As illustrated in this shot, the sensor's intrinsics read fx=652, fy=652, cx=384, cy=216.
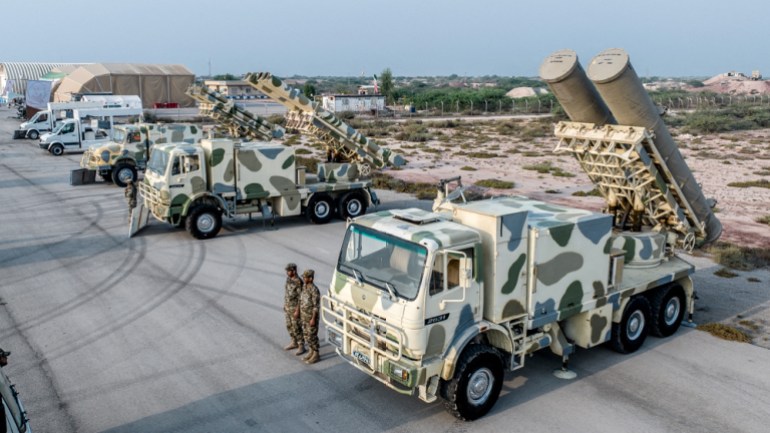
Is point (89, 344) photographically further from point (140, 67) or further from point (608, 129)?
point (140, 67)

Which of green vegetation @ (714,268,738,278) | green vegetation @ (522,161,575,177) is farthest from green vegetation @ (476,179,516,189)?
green vegetation @ (714,268,738,278)

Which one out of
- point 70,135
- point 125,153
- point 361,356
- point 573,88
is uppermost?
point 573,88

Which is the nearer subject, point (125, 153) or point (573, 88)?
point (573, 88)

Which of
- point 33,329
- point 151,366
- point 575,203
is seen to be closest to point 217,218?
point 33,329

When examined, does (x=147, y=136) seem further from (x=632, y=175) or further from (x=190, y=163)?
(x=632, y=175)

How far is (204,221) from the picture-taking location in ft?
55.6

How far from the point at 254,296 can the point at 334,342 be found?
4.53 meters

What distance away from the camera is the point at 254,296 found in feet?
41.9

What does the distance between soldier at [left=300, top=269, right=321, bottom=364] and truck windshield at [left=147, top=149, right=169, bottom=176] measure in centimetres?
844

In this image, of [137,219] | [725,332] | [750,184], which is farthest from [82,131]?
[725,332]

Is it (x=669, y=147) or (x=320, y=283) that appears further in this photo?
(x=320, y=283)

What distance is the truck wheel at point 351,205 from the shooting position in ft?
63.7

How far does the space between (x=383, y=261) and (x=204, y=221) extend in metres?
10.1

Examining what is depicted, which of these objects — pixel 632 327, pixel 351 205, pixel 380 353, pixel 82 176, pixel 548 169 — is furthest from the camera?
pixel 548 169
